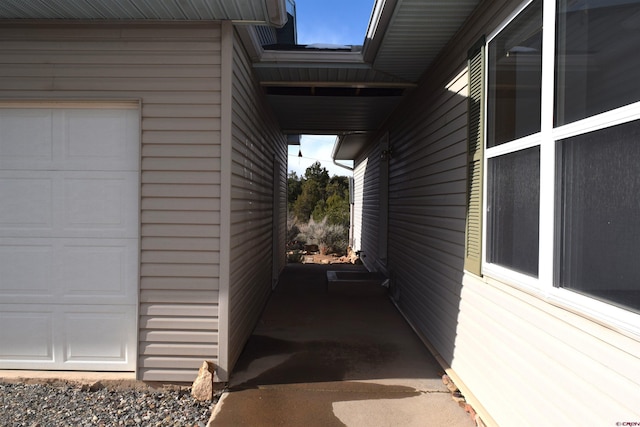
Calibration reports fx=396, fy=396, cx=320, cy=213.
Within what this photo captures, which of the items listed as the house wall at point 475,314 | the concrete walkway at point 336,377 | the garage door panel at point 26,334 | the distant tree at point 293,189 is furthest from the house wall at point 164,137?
the distant tree at point 293,189

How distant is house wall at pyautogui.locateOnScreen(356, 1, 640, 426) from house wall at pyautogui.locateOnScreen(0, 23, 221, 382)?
200cm

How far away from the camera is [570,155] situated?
1.93 m

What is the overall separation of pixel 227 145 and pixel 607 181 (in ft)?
8.14

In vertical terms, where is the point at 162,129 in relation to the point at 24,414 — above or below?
above

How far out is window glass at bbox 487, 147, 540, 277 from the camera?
7.39ft

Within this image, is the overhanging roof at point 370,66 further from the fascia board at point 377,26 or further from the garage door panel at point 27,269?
the garage door panel at point 27,269

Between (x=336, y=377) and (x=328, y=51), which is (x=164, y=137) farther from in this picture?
(x=336, y=377)

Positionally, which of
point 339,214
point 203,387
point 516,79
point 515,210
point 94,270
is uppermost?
point 516,79

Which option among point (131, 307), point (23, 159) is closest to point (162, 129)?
point (23, 159)

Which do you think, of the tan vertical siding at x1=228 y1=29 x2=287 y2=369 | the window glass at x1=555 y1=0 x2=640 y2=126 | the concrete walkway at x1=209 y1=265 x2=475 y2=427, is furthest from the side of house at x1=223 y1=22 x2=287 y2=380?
the window glass at x1=555 y1=0 x2=640 y2=126

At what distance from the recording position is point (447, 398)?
9.86 feet

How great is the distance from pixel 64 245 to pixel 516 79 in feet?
11.9

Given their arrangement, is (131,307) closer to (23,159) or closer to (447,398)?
(23,159)

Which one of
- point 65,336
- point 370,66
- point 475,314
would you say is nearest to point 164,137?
point 65,336
